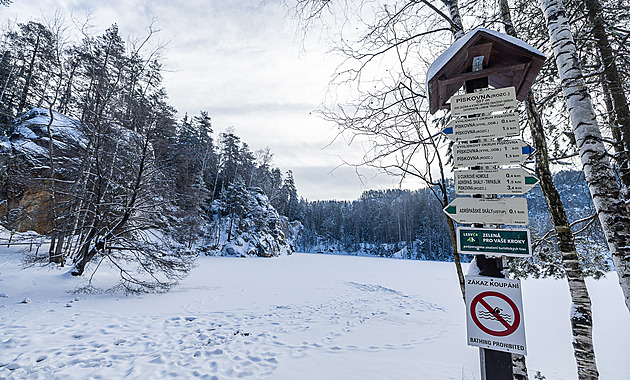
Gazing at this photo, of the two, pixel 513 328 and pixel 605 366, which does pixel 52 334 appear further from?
pixel 605 366

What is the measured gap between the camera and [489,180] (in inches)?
73.5

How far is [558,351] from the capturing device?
5.30m

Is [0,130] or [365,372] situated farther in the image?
[0,130]

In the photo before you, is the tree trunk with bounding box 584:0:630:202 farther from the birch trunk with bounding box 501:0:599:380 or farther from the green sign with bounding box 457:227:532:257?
the green sign with bounding box 457:227:532:257

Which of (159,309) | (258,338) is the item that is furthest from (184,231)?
(258,338)

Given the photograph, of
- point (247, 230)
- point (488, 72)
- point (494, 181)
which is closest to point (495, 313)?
point (494, 181)

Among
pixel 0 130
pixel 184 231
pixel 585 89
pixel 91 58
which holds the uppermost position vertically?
pixel 91 58

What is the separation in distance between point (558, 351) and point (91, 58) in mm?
18273

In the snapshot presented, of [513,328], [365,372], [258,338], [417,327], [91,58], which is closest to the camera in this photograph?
[513,328]

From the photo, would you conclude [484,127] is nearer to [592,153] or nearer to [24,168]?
[592,153]

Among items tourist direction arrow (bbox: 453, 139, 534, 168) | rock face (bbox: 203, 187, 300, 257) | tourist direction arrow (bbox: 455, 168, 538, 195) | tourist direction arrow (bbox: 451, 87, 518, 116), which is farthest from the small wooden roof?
rock face (bbox: 203, 187, 300, 257)

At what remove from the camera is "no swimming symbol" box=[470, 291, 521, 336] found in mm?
1677

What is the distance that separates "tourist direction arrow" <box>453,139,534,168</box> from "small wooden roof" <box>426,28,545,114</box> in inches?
25.5

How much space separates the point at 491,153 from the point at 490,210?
436 mm
